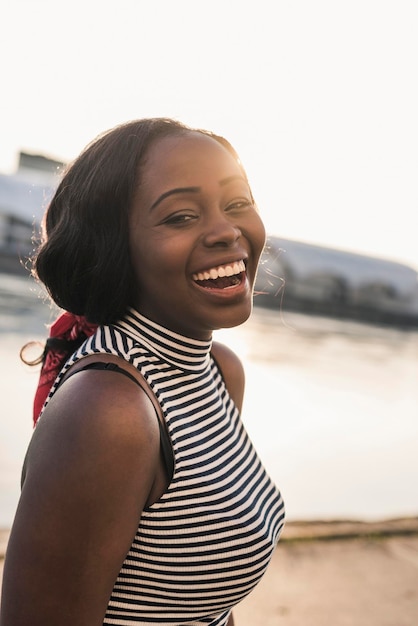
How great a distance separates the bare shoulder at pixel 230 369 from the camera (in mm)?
1736

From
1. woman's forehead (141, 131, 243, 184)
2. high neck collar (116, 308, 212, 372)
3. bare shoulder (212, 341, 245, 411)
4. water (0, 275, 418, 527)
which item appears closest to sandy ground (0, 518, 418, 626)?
water (0, 275, 418, 527)

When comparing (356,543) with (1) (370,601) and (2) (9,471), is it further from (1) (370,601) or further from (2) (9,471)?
(2) (9,471)

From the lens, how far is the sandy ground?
2.50 m

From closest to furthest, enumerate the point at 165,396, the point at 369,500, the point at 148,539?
1. the point at 148,539
2. the point at 165,396
3. the point at 369,500

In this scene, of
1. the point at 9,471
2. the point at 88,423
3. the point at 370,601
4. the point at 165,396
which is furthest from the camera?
the point at 9,471

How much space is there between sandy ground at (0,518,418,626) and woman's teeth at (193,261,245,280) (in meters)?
1.65

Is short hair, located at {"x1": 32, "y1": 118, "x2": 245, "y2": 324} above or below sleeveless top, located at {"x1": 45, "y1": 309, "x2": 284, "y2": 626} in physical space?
above

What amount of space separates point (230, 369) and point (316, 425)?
471 cm

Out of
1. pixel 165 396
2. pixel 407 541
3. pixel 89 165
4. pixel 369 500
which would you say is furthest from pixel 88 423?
pixel 369 500

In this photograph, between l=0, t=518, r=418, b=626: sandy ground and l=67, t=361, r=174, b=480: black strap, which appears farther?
l=0, t=518, r=418, b=626: sandy ground

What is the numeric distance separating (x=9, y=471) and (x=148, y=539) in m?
2.89

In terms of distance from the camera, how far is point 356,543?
325cm

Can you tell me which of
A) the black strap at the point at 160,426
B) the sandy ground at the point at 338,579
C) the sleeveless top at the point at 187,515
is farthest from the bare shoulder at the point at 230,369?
the sandy ground at the point at 338,579

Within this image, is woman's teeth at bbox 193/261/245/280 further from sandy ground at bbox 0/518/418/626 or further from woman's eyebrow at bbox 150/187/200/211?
sandy ground at bbox 0/518/418/626
